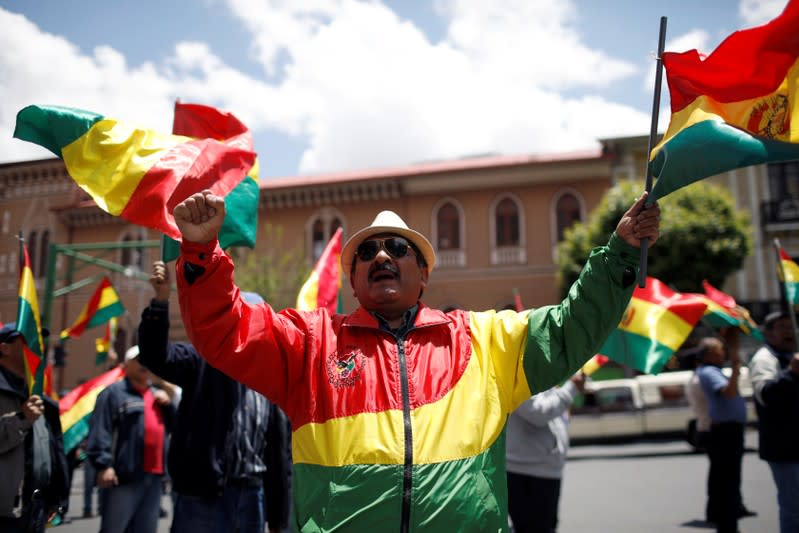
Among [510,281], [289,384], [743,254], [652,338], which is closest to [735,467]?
[652,338]

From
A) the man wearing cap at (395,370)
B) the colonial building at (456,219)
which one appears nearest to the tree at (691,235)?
the colonial building at (456,219)

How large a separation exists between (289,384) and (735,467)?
597 centimetres

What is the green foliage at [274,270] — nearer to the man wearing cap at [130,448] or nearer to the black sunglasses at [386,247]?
the man wearing cap at [130,448]

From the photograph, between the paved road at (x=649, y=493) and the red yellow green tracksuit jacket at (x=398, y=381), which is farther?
the paved road at (x=649, y=493)

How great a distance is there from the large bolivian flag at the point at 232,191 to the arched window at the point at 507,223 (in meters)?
23.0

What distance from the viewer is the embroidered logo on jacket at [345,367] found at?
2.68 meters

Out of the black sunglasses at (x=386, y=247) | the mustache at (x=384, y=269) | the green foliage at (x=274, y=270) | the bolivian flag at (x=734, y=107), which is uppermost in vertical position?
the green foliage at (x=274, y=270)

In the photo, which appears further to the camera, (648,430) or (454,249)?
(454,249)

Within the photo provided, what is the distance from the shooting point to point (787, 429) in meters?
5.19

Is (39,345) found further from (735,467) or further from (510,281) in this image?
(510,281)

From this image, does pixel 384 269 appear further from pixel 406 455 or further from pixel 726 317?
pixel 726 317

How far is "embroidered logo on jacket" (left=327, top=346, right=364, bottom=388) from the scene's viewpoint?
268 centimetres

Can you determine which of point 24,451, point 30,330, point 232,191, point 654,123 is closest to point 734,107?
point 654,123

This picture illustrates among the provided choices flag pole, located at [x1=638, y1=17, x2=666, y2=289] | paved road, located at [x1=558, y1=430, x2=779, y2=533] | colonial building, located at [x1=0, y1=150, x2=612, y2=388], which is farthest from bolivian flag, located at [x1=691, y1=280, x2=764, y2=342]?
colonial building, located at [x1=0, y1=150, x2=612, y2=388]
